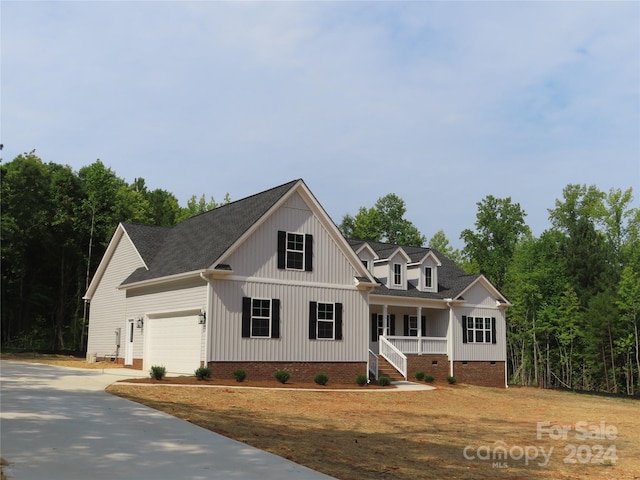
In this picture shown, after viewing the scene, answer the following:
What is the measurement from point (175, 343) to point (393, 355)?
10.9 meters

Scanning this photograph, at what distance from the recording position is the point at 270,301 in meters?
24.8

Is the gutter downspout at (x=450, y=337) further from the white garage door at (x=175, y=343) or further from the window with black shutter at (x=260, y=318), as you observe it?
the white garage door at (x=175, y=343)

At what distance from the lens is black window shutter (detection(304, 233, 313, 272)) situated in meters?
26.0

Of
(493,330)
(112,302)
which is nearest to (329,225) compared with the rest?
(112,302)

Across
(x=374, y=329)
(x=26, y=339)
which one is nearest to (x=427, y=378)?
(x=374, y=329)

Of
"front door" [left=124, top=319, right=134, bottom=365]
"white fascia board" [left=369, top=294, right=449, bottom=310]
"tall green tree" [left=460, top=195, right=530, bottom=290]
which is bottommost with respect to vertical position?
"front door" [left=124, top=319, right=134, bottom=365]

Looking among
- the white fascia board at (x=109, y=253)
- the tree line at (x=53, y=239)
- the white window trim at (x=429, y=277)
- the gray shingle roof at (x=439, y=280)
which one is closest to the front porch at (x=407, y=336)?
the gray shingle roof at (x=439, y=280)

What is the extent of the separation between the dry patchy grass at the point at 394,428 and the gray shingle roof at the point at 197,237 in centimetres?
655

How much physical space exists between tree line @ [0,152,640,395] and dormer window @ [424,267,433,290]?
1755cm

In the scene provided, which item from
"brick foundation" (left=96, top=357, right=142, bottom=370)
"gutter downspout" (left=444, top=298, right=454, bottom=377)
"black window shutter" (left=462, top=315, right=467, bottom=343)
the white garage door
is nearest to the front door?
"brick foundation" (left=96, top=357, right=142, bottom=370)

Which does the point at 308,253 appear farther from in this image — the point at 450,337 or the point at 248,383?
the point at 450,337

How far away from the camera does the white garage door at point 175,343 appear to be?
963 inches

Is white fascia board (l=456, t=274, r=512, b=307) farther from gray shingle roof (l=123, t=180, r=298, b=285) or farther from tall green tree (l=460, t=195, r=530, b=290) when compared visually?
tall green tree (l=460, t=195, r=530, b=290)

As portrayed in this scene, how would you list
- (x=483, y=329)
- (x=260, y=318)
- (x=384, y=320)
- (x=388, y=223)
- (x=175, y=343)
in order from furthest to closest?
(x=388, y=223) < (x=483, y=329) < (x=384, y=320) < (x=175, y=343) < (x=260, y=318)
